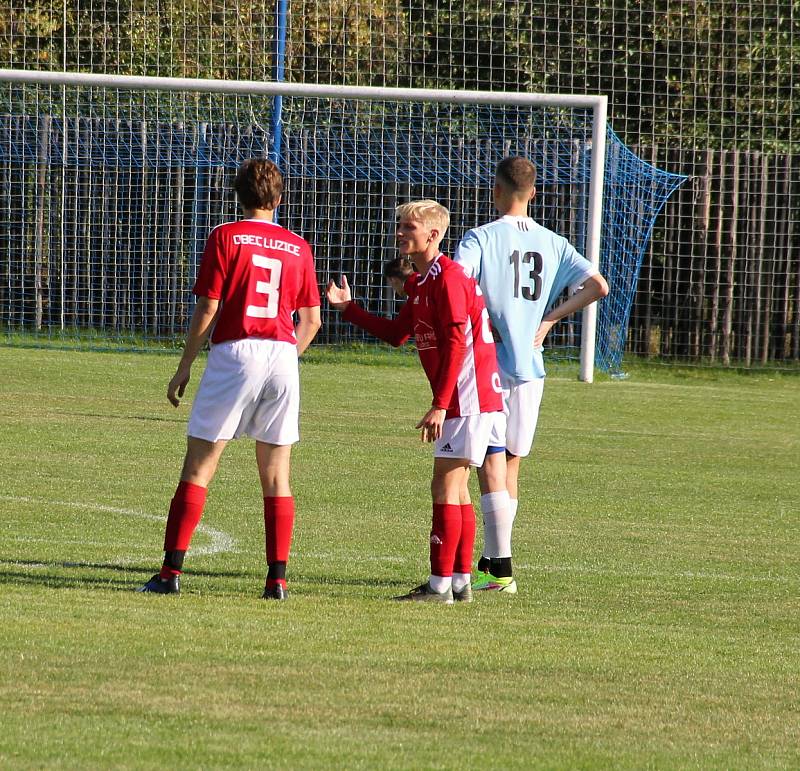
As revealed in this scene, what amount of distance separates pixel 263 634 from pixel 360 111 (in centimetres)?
1582

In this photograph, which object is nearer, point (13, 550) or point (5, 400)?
point (13, 550)

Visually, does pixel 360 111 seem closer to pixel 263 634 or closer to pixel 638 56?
pixel 638 56

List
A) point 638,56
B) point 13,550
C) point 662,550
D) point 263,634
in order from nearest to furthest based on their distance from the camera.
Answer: point 263,634 < point 13,550 < point 662,550 < point 638,56

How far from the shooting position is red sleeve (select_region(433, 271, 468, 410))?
6.71m

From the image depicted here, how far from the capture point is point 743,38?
2458 cm

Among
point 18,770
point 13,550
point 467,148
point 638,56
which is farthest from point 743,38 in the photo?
point 18,770

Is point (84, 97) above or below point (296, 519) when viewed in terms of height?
above

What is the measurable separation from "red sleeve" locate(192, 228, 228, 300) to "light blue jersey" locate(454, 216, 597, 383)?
4.28 feet

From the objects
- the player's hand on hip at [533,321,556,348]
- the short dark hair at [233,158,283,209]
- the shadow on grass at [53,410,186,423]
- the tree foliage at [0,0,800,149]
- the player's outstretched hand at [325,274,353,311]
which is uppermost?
the tree foliage at [0,0,800,149]

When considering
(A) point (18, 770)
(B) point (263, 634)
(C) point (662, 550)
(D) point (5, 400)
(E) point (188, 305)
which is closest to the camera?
(A) point (18, 770)

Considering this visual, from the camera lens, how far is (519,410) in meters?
7.50

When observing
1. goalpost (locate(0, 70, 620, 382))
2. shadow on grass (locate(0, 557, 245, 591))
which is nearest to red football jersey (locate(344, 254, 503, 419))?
shadow on grass (locate(0, 557, 245, 591))

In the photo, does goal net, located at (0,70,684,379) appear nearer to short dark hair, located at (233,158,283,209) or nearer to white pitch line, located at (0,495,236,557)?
white pitch line, located at (0,495,236,557)

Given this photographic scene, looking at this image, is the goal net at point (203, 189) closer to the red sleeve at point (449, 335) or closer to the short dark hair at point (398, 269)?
the short dark hair at point (398, 269)
